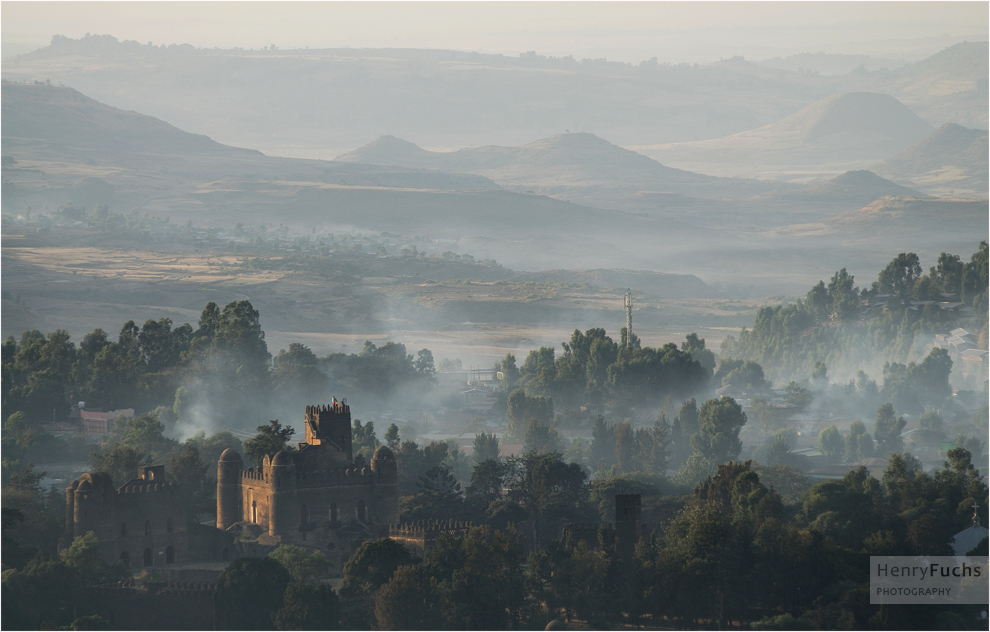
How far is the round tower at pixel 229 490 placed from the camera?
110125mm

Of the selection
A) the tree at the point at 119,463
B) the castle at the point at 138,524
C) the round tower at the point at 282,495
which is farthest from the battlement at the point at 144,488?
the tree at the point at 119,463

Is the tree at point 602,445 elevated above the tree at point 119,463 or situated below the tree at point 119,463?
below

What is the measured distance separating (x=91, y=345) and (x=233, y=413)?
55.2 ft

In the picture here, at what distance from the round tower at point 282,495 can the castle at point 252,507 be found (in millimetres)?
67

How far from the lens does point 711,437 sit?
16850 cm

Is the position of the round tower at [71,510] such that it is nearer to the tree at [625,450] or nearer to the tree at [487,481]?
the tree at [487,481]

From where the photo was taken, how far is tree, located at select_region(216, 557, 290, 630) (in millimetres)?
90188

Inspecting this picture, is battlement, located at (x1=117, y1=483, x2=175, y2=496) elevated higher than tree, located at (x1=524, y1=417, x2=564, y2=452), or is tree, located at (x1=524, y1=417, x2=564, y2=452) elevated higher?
battlement, located at (x1=117, y1=483, x2=175, y2=496)

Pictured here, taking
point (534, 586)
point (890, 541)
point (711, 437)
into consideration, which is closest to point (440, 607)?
point (534, 586)

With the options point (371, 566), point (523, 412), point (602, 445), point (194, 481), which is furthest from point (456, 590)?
point (523, 412)

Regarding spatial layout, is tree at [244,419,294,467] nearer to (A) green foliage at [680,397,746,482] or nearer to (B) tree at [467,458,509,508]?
(B) tree at [467,458,509,508]

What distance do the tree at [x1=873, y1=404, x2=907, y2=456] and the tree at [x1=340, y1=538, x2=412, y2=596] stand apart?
104702 millimetres

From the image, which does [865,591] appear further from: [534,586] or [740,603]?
[534,586]

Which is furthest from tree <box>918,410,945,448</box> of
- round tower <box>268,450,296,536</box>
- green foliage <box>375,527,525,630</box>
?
green foliage <box>375,527,525,630</box>
